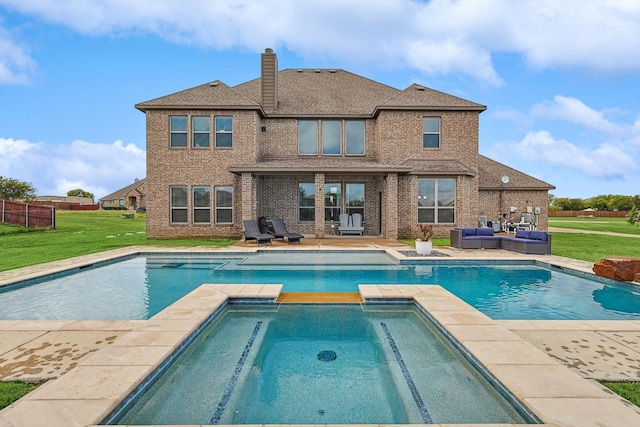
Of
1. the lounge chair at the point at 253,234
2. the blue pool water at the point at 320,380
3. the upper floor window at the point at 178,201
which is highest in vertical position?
the upper floor window at the point at 178,201

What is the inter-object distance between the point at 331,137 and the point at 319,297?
43.8 ft

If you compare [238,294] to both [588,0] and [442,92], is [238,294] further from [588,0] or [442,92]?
[588,0]

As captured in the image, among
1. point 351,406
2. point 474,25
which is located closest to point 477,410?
point 351,406

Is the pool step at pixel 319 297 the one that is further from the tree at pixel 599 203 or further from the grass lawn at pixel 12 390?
the tree at pixel 599 203

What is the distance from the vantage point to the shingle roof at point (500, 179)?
1997 centimetres

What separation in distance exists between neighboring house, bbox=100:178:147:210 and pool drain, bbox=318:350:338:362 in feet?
200

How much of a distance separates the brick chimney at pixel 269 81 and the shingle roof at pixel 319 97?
46 centimetres

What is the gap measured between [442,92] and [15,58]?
26.7m

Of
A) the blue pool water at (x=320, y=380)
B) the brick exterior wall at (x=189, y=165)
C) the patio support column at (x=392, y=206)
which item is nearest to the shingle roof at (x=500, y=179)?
the patio support column at (x=392, y=206)

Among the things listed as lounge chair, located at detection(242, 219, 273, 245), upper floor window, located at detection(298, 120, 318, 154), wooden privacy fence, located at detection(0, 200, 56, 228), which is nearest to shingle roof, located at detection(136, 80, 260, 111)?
upper floor window, located at detection(298, 120, 318, 154)

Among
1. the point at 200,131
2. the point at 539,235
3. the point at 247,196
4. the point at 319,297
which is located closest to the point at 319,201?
the point at 247,196

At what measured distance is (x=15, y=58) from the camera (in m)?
22.2

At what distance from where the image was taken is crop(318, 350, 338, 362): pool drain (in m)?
4.22

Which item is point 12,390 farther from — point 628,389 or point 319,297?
point 628,389
